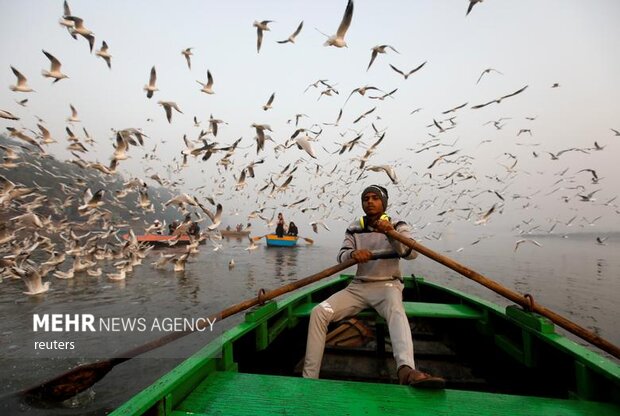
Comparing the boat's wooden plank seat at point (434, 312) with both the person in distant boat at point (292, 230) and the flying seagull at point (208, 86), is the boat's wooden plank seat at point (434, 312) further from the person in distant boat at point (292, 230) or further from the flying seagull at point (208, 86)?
the person in distant boat at point (292, 230)

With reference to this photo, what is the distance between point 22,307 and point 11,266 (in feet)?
9.29

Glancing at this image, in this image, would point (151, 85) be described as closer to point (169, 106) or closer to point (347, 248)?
point (169, 106)

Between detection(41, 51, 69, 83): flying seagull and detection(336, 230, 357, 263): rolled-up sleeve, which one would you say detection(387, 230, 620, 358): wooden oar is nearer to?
detection(336, 230, 357, 263): rolled-up sleeve

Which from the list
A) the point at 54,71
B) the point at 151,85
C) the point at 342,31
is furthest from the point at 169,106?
the point at 342,31

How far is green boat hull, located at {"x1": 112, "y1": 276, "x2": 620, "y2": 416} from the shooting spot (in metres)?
2.45

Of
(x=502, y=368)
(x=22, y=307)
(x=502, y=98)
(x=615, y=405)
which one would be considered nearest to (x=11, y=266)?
(x=22, y=307)

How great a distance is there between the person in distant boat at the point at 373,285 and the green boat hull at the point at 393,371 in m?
0.47

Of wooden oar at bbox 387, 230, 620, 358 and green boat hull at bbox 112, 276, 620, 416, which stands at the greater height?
wooden oar at bbox 387, 230, 620, 358

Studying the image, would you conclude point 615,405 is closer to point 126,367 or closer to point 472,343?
point 472,343

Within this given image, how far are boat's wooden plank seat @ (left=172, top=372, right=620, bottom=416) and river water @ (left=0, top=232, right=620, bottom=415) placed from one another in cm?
369

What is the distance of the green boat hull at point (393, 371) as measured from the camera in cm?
245

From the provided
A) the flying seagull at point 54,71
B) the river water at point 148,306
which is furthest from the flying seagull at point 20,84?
the river water at point 148,306

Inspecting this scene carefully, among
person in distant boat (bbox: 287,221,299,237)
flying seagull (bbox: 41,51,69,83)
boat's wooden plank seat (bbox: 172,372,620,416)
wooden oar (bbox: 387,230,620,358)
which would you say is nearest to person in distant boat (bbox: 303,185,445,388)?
wooden oar (bbox: 387,230,620,358)

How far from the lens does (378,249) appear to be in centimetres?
473
